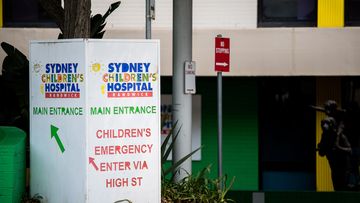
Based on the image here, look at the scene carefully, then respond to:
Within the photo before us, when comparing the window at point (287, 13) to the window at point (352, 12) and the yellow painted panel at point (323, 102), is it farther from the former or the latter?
the yellow painted panel at point (323, 102)

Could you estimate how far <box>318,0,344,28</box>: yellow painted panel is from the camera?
16.8m

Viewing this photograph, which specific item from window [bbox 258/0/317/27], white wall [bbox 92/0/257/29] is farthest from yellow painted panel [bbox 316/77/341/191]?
white wall [bbox 92/0/257/29]

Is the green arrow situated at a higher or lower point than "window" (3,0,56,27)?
lower

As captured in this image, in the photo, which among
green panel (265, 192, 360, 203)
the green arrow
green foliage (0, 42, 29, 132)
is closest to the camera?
the green arrow

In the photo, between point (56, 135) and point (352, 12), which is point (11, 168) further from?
point (352, 12)

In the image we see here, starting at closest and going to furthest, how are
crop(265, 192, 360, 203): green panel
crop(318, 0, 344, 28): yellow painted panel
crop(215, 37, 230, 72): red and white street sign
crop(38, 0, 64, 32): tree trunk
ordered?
crop(38, 0, 64, 32): tree trunk → crop(215, 37, 230, 72): red and white street sign → crop(265, 192, 360, 203): green panel → crop(318, 0, 344, 28): yellow painted panel

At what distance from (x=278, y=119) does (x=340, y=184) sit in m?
2.06

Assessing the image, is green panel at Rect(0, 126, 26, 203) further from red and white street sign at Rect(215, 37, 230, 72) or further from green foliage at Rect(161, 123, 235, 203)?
red and white street sign at Rect(215, 37, 230, 72)

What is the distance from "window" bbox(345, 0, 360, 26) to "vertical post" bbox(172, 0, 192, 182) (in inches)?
277

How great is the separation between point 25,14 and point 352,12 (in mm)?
6968

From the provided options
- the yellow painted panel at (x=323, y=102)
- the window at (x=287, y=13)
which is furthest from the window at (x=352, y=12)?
the yellow painted panel at (x=323, y=102)

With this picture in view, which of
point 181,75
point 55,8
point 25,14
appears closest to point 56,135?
point 55,8

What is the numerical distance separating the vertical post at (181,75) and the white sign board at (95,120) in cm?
264

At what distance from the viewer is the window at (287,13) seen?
17.2 m
